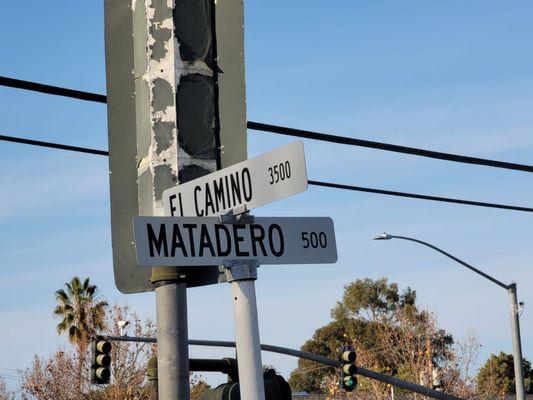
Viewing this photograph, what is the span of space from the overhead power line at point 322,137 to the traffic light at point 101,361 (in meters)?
15.4

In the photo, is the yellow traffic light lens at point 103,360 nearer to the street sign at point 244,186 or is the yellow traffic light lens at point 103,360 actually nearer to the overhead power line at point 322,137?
the overhead power line at point 322,137

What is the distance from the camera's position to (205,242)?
5.03 m

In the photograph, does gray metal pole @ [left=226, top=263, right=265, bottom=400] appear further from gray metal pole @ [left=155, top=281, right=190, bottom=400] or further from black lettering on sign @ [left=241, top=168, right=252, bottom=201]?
gray metal pole @ [left=155, top=281, right=190, bottom=400]

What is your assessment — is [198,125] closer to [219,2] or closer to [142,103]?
[142,103]

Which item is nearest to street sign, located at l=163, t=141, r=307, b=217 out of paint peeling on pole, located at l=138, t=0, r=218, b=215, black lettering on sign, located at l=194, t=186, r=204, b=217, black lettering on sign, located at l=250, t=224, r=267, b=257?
black lettering on sign, located at l=194, t=186, r=204, b=217

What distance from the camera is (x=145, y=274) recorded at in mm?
5707

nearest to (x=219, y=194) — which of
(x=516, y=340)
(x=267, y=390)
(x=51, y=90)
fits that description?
(x=267, y=390)

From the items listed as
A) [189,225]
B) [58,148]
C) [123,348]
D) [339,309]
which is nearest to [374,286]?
[339,309]

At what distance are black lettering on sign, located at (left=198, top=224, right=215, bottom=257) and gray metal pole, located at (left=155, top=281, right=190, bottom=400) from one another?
0.55 metres

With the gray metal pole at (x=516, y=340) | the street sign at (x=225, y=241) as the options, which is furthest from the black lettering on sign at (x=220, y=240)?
the gray metal pole at (x=516, y=340)

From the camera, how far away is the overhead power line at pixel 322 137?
31.0ft

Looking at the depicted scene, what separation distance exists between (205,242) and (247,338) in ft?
1.83

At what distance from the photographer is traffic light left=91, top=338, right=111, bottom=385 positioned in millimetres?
27438

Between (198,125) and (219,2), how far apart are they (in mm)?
750
